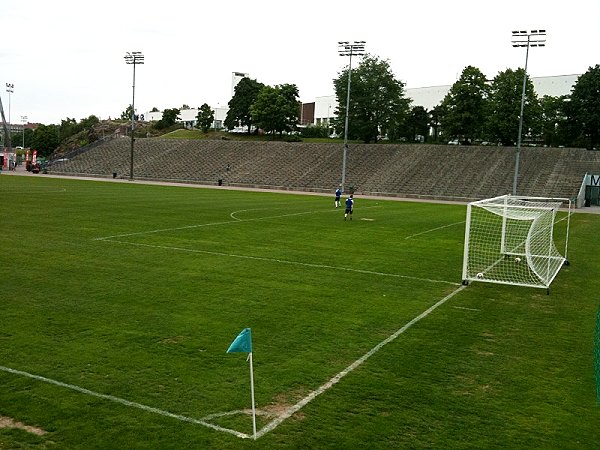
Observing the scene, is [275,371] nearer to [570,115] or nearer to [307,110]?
[570,115]

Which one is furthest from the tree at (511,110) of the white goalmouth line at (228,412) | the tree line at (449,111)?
the white goalmouth line at (228,412)

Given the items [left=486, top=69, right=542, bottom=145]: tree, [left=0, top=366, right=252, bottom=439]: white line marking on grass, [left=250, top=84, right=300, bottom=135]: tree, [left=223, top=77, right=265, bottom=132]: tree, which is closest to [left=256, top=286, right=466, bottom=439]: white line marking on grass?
[left=0, top=366, right=252, bottom=439]: white line marking on grass

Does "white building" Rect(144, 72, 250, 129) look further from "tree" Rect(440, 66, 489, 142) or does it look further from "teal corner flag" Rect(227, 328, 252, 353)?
"teal corner flag" Rect(227, 328, 252, 353)

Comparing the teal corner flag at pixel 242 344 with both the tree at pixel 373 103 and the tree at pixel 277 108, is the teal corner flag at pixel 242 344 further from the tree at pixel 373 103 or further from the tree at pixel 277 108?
the tree at pixel 277 108

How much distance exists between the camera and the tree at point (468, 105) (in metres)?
74.8

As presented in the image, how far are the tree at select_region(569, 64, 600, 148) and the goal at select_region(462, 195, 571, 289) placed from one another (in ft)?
161

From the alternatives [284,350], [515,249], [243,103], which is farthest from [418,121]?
[284,350]

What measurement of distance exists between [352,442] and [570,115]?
74.2 meters

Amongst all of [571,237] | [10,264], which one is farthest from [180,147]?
[10,264]

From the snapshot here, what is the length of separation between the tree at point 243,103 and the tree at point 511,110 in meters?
45.3

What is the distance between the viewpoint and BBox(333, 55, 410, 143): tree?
81.8 metres

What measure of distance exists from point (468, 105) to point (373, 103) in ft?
43.8

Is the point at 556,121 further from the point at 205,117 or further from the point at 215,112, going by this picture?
the point at 215,112

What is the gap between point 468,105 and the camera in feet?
245
